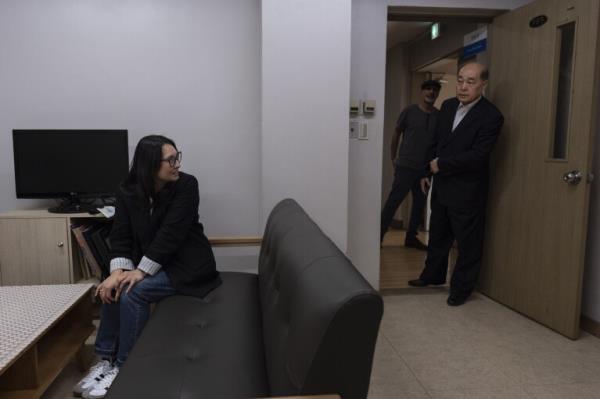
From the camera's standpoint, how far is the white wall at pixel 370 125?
3.11 meters

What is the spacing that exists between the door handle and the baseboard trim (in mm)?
845

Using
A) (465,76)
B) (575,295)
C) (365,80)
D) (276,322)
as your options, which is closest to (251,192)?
(365,80)

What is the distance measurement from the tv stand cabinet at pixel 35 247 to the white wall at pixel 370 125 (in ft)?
5.55

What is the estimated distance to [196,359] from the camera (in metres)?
1.51

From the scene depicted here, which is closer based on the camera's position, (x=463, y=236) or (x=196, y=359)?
(x=196, y=359)

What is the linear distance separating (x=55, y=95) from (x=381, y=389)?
8.79ft

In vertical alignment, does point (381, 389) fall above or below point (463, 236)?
below

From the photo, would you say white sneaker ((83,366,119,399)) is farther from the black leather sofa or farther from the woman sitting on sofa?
the black leather sofa

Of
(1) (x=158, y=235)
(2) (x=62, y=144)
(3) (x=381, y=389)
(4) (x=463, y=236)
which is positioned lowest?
(3) (x=381, y=389)

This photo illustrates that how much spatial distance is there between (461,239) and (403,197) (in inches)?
40.8

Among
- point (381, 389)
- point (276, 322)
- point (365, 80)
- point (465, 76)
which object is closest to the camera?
point (276, 322)

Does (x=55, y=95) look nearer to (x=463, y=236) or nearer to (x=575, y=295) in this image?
(x=463, y=236)

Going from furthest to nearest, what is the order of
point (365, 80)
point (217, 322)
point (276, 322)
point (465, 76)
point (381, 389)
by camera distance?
point (365, 80) < point (465, 76) < point (381, 389) < point (217, 322) < point (276, 322)

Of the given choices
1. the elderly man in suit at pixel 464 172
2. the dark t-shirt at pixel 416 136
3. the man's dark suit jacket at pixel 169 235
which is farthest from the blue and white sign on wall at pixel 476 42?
the man's dark suit jacket at pixel 169 235
